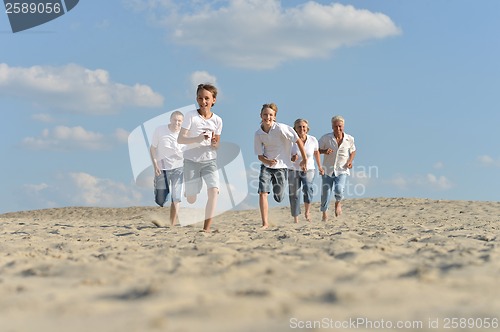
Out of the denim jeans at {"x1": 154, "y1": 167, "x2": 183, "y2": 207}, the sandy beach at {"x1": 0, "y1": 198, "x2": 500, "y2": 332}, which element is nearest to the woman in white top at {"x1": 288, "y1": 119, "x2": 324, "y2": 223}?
the denim jeans at {"x1": 154, "y1": 167, "x2": 183, "y2": 207}

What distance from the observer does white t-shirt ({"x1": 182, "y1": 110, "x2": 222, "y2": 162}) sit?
7012 mm

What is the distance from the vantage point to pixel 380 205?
17.7 m

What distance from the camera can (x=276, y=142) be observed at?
26.2ft

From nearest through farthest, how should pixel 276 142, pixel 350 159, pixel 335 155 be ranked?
pixel 276 142 → pixel 335 155 → pixel 350 159

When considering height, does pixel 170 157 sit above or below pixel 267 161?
above

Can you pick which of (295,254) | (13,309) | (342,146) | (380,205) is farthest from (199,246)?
(380,205)

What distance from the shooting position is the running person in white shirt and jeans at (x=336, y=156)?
9.95 meters

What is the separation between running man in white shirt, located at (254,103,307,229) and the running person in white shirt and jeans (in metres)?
1.97

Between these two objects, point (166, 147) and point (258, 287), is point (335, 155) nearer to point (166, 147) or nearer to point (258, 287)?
point (166, 147)

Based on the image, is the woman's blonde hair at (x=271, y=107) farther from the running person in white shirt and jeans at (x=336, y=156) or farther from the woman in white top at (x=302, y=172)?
the running person in white shirt and jeans at (x=336, y=156)

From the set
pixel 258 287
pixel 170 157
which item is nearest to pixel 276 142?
pixel 170 157

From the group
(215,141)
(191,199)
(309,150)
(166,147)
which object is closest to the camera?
(215,141)

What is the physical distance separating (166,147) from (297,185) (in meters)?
2.25

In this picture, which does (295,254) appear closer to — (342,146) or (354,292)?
(354,292)
